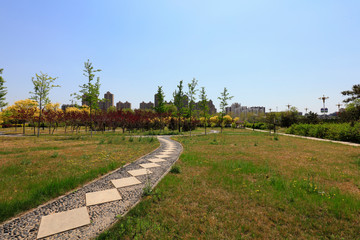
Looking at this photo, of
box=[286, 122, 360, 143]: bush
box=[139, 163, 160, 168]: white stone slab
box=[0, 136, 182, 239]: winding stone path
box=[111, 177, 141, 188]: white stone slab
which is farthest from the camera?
box=[286, 122, 360, 143]: bush

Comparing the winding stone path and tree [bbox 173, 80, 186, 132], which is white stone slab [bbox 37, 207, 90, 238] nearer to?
the winding stone path

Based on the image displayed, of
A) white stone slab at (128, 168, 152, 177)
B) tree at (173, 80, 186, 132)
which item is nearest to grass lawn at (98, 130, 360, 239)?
white stone slab at (128, 168, 152, 177)

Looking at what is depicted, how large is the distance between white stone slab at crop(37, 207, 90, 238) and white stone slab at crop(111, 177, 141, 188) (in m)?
1.23

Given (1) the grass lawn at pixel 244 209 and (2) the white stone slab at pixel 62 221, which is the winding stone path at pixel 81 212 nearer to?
(2) the white stone slab at pixel 62 221

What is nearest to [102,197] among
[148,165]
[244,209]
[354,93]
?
[148,165]

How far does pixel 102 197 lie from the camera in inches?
140

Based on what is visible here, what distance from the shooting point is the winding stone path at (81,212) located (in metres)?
2.39

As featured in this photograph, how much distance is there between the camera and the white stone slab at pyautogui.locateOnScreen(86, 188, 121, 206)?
3378 mm

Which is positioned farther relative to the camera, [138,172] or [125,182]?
[138,172]

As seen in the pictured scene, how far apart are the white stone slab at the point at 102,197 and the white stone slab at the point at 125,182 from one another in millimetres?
341

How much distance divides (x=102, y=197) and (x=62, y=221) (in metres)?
0.91

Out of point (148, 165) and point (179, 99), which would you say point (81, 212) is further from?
point (179, 99)

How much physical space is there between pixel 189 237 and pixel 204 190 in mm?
1697

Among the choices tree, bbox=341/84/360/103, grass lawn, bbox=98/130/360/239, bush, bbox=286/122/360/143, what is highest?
tree, bbox=341/84/360/103
